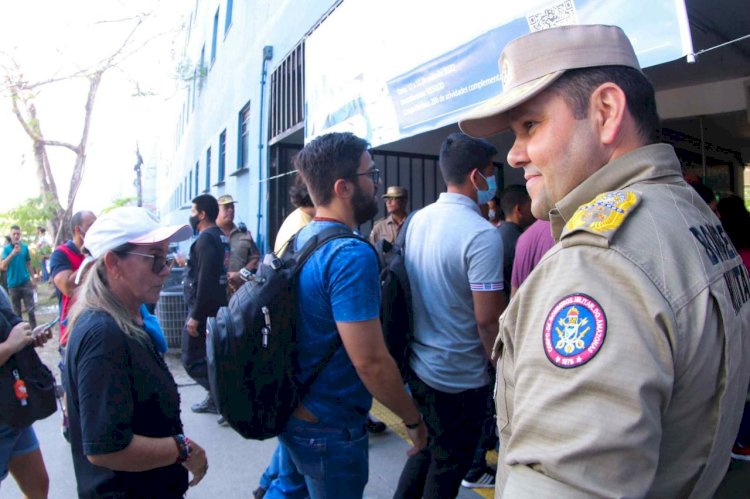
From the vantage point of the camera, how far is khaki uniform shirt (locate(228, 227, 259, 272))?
20.8 ft

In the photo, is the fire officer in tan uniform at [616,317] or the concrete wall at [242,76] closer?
the fire officer in tan uniform at [616,317]

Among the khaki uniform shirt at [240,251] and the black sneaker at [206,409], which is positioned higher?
the khaki uniform shirt at [240,251]

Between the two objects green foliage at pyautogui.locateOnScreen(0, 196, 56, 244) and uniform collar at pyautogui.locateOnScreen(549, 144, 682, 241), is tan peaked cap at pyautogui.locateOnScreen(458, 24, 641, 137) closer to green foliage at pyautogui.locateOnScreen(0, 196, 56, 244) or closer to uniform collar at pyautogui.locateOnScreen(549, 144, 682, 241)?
uniform collar at pyautogui.locateOnScreen(549, 144, 682, 241)

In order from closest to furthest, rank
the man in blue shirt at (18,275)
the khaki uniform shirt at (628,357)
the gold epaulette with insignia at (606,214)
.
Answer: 1. the khaki uniform shirt at (628,357)
2. the gold epaulette with insignia at (606,214)
3. the man in blue shirt at (18,275)

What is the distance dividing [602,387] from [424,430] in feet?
5.62

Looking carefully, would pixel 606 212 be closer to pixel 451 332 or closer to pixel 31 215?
pixel 451 332

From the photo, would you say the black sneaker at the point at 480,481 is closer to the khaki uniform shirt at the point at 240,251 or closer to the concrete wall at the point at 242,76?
the khaki uniform shirt at the point at 240,251

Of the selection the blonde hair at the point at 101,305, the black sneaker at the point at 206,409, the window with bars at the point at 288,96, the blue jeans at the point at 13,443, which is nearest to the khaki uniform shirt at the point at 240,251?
the black sneaker at the point at 206,409

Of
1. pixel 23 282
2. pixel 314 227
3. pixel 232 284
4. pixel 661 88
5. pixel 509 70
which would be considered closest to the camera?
pixel 509 70

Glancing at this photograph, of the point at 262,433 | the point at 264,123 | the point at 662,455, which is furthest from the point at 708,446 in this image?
the point at 264,123

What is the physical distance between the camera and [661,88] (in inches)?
207

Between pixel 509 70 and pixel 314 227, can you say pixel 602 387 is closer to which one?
pixel 509 70

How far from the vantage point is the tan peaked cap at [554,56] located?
3.52 feet

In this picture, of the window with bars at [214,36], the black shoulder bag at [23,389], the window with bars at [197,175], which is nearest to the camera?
the black shoulder bag at [23,389]
